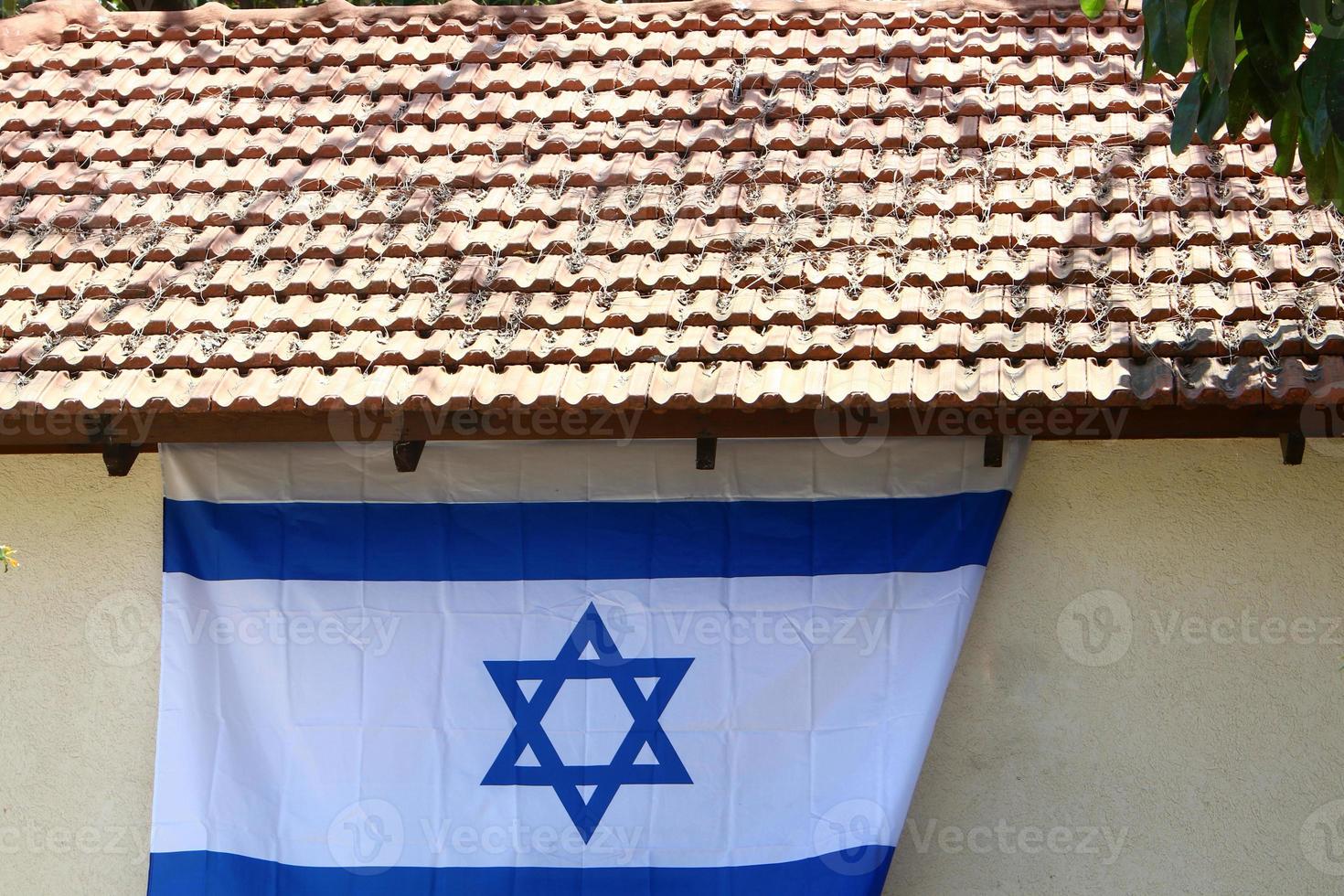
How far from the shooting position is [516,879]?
4602mm

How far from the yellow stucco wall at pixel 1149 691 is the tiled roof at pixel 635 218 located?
2.06 feet

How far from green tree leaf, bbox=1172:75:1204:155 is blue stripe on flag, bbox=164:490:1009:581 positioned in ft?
4.33

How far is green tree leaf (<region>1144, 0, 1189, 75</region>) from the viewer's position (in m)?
3.68

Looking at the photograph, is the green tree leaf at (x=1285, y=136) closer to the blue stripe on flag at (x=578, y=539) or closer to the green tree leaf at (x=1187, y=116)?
the green tree leaf at (x=1187, y=116)

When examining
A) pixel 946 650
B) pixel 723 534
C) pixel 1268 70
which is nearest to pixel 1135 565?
pixel 946 650

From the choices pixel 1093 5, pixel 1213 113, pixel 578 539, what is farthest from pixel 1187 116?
pixel 578 539

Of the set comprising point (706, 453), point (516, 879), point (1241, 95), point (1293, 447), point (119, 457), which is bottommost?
point (516, 879)

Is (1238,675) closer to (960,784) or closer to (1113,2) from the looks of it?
(960,784)

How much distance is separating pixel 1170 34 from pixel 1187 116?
0.36 m

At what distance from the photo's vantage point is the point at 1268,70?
3.81 metres

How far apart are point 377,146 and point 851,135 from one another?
1.99 metres

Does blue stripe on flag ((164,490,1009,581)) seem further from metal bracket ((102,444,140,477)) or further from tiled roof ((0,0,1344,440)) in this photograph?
tiled roof ((0,0,1344,440))

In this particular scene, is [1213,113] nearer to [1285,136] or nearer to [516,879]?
[1285,136]

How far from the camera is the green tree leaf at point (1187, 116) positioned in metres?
3.96
